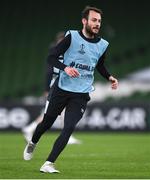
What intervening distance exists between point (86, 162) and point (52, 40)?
17491 millimetres

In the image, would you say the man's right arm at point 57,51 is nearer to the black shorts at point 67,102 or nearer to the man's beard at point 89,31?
the man's beard at point 89,31

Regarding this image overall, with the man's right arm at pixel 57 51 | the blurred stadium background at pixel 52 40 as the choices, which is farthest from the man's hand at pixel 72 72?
the blurred stadium background at pixel 52 40

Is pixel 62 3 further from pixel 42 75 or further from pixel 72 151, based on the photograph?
pixel 72 151

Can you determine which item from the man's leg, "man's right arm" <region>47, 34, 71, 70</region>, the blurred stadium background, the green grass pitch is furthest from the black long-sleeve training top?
the blurred stadium background

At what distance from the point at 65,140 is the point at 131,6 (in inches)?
801

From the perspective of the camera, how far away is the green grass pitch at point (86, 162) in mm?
8123

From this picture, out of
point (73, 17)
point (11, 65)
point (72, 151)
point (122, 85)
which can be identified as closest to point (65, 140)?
point (72, 151)

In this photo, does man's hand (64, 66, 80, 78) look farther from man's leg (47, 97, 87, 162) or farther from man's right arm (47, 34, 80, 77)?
man's leg (47, 97, 87, 162)

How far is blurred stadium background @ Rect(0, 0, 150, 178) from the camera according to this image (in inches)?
968

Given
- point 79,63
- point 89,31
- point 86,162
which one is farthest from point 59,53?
point 86,162

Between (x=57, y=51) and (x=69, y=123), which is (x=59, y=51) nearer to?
(x=57, y=51)

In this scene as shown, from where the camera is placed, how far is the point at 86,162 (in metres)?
10.0

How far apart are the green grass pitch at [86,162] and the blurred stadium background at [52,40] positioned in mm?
8975

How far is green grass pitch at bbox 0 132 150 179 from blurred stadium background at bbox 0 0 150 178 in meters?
8.97
